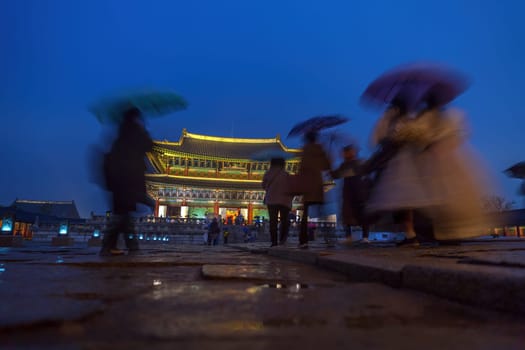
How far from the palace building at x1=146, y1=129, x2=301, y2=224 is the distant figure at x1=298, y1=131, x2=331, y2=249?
69.3 ft

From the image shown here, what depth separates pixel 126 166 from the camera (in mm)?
4152

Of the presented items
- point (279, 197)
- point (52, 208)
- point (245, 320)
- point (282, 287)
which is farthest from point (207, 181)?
point (52, 208)

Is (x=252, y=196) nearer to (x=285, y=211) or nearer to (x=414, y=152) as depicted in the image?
(x=285, y=211)

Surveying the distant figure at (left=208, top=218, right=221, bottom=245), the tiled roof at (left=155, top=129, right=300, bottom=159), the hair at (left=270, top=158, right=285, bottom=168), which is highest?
the tiled roof at (left=155, top=129, right=300, bottom=159)

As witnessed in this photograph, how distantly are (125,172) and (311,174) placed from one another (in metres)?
2.44

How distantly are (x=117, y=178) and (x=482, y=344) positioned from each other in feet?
13.0

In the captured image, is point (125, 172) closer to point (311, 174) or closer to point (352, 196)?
point (311, 174)

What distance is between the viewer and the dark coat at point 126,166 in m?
4.15

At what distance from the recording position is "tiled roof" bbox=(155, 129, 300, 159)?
27.2 m

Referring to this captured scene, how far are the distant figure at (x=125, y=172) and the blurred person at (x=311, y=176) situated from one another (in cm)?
209

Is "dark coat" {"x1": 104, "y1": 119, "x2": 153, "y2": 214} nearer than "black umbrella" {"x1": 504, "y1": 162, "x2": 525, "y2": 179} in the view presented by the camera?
Yes

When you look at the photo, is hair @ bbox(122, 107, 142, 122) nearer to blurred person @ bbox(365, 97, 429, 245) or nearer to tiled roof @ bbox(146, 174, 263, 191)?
blurred person @ bbox(365, 97, 429, 245)

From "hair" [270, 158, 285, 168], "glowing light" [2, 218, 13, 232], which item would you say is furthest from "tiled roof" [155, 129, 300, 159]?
"hair" [270, 158, 285, 168]

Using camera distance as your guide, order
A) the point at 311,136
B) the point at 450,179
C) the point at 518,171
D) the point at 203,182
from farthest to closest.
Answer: the point at 203,182 < the point at 518,171 < the point at 311,136 < the point at 450,179
